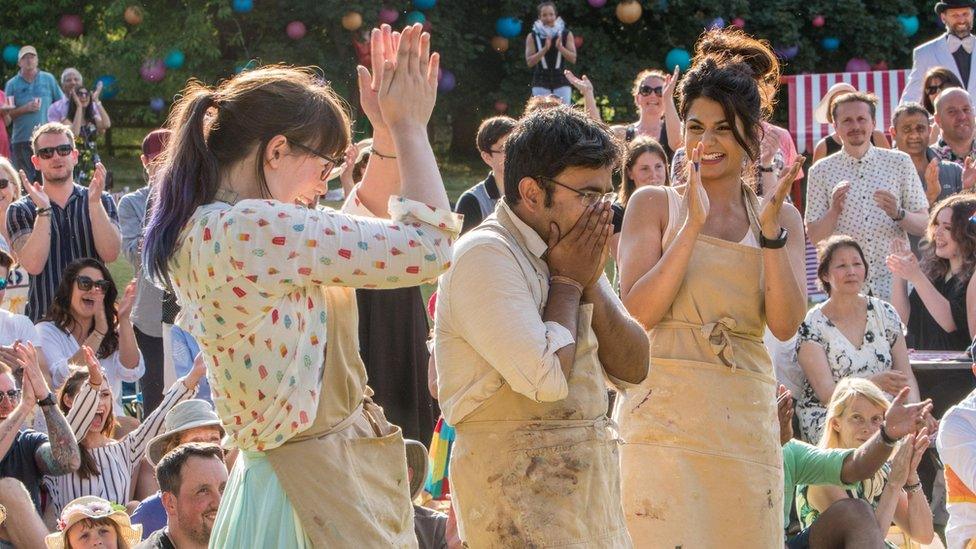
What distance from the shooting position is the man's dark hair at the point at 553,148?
3117 mm

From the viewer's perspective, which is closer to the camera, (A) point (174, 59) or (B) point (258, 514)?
(B) point (258, 514)

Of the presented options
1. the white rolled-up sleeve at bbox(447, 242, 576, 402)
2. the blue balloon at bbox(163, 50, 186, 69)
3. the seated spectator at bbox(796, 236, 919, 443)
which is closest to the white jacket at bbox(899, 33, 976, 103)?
the seated spectator at bbox(796, 236, 919, 443)

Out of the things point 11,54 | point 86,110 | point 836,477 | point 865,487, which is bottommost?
point 865,487

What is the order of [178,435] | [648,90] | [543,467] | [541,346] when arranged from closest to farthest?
1. [541,346]
2. [543,467]
3. [178,435]
4. [648,90]

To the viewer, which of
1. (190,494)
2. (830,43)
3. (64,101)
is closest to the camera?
(190,494)

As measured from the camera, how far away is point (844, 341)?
7.05m

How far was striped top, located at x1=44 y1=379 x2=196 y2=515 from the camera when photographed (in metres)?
6.02

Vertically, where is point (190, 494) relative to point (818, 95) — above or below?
below

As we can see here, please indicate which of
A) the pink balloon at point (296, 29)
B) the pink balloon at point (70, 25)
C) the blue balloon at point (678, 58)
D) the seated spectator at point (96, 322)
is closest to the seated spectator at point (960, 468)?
the seated spectator at point (96, 322)

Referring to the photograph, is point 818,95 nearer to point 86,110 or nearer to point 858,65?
point 858,65

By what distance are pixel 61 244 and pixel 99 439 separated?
183cm

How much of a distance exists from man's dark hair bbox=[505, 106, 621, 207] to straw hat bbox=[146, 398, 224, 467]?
98.8 inches

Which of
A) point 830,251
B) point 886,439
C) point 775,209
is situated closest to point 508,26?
point 830,251

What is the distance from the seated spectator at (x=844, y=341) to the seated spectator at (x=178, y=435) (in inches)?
119
